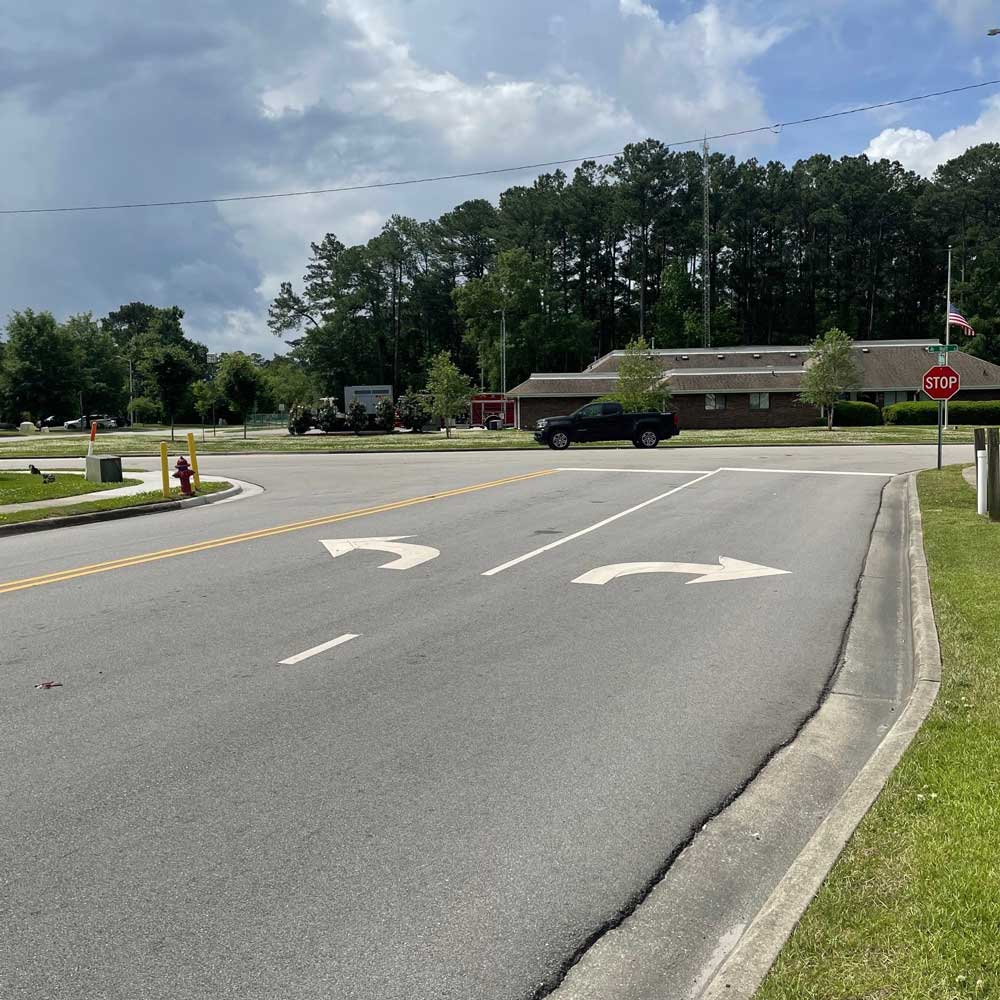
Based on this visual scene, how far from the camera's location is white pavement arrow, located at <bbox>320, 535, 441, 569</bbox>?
33.2 ft

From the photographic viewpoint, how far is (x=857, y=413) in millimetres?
54750

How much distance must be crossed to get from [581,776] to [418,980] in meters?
1.73

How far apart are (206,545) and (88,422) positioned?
89.6 metres

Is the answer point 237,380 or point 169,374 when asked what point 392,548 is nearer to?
point 237,380

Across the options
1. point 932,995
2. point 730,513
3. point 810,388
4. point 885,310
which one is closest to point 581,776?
point 932,995

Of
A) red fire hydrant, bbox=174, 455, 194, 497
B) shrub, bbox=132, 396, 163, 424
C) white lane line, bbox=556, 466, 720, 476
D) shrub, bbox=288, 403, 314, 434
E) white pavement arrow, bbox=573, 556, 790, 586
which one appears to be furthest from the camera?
shrub, bbox=132, 396, 163, 424

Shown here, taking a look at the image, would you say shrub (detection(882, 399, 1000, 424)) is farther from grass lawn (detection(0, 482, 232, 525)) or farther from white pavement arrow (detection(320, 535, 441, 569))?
white pavement arrow (detection(320, 535, 441, 569))

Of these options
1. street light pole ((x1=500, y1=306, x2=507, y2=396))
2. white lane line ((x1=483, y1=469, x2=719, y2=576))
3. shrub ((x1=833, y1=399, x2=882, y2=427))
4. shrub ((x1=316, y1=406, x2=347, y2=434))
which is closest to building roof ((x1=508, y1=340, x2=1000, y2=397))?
shrub ((x1=833, y1=399, x2=882, y2=427))

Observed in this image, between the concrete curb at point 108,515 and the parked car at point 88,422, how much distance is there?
202 feet

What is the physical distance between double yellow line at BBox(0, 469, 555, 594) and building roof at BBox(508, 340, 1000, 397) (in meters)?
40.9

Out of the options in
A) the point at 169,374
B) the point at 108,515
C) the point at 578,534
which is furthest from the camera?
the point at 169,374

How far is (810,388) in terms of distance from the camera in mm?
52875

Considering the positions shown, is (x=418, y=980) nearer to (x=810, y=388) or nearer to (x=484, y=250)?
(x=810, y=388)

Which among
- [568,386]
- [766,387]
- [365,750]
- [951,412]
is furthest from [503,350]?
[365,750]
